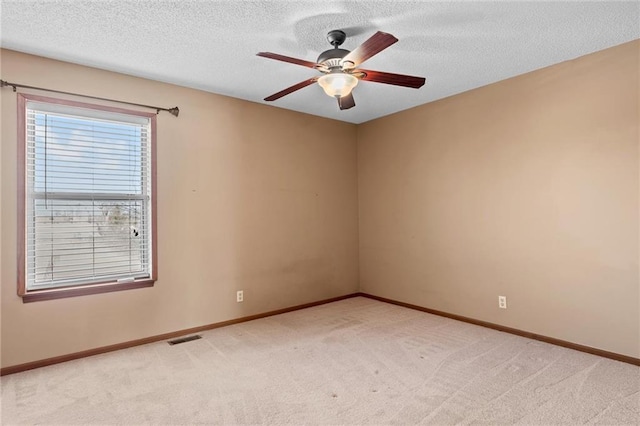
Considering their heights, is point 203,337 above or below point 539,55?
below

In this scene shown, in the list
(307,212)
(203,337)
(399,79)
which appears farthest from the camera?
(307,212)

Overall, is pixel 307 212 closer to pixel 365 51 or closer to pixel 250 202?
pixel 250 202

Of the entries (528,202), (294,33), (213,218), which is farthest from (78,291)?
(528,202)

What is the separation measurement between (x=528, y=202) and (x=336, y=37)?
2.34 m

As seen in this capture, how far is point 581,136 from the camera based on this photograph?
316cm

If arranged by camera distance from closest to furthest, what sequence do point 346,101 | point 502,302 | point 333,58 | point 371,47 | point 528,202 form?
point 371,47 → point 333,58 → point 346,101 → point 528,202 → point 502,302

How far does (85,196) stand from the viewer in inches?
127

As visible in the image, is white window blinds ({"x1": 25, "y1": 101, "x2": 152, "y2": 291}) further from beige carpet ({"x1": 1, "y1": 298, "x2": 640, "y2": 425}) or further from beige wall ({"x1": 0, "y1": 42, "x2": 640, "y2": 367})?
beige carpet ({"x1": 1, "y1": 298, "x2": 640, "y2": 425})

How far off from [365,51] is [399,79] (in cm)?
47

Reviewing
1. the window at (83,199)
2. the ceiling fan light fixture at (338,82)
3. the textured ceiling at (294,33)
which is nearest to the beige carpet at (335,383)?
the window at (83,199)

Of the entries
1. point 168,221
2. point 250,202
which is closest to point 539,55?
point 250,202

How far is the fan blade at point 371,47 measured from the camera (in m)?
2.05

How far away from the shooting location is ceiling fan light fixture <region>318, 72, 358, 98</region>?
2580 mm

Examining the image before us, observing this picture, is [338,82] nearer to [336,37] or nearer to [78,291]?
[336,37]
